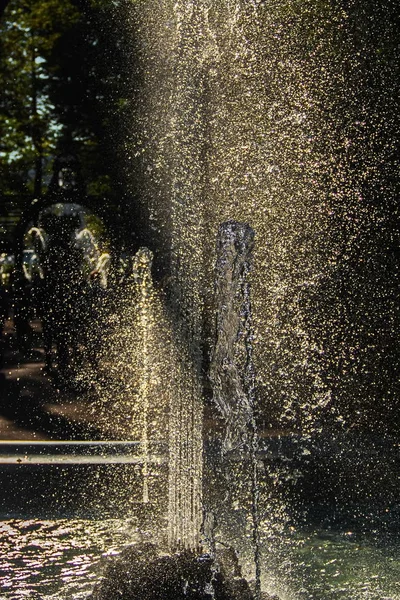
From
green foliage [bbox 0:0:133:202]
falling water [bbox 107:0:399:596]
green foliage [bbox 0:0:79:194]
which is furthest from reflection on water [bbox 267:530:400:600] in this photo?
green foliage [bbox 0:0:79:194]

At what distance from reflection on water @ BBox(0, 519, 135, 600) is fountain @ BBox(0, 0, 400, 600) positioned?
89cm

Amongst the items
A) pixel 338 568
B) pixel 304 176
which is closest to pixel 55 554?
pixel 338 568

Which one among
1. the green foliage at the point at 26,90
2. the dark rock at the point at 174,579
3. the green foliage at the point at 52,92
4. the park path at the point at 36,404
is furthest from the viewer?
the green foliage at the point at 26,90

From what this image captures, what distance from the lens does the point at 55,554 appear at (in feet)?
13.9

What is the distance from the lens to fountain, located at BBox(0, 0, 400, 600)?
694 cm

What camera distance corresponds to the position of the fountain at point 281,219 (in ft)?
22.8

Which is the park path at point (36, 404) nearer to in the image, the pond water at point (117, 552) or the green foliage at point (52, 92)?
the pond water at point (117, 552)

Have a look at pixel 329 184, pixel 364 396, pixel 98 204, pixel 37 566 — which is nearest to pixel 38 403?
pixel 364 396

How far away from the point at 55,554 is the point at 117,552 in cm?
31

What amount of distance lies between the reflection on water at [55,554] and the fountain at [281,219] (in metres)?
0.89

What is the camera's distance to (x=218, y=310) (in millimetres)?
4629

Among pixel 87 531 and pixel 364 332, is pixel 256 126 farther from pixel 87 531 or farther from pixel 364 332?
pixel 87 531

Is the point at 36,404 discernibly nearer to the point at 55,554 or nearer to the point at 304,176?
the point at 304,176

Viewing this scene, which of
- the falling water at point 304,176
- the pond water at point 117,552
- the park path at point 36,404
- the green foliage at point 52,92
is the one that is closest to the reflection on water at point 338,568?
the pond water at point 117,552
